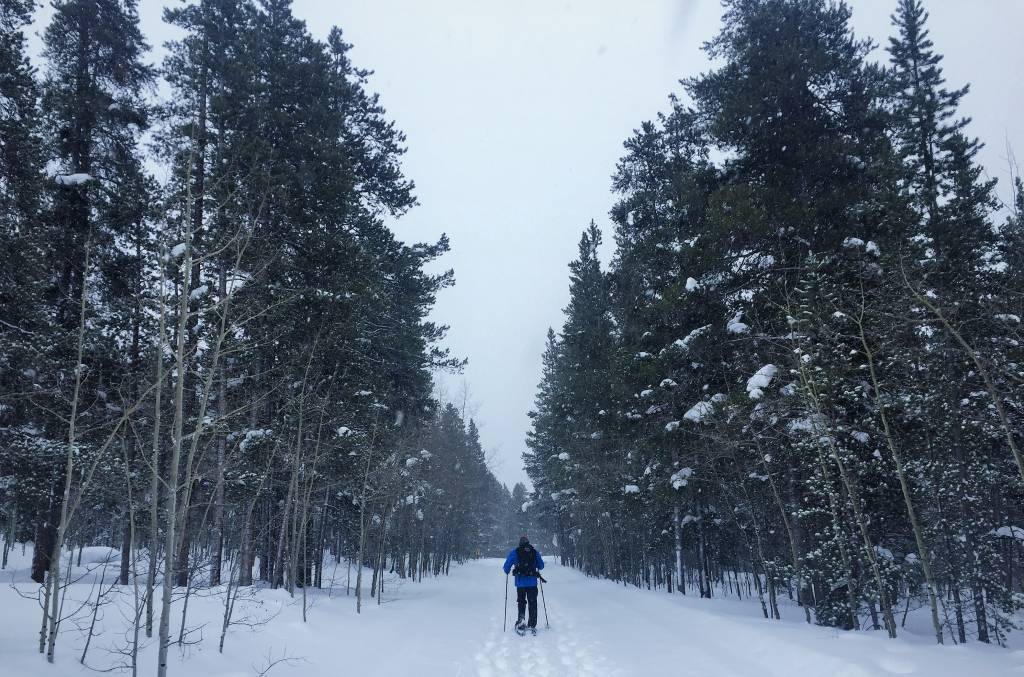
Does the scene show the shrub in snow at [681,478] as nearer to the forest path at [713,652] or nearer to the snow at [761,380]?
the forest path at [713,652]

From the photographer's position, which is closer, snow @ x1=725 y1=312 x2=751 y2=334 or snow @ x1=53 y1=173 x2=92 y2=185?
snow @ x1=725 y1=312 x2=751 y2=334

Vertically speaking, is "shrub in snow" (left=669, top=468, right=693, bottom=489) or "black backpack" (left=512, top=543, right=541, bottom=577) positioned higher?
"shrub in snow" (left=669, top=468, right=693, bottom=489)

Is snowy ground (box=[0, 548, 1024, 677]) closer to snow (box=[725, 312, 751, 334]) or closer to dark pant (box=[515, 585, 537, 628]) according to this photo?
dark pant (box=[515, 585, 537, 628])

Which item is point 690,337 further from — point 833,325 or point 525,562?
point 525,562

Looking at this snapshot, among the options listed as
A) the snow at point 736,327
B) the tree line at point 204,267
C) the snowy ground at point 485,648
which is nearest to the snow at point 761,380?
the snow at point 736,327

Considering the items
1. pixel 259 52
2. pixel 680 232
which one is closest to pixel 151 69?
pixel 259 52

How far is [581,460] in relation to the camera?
1160 inches

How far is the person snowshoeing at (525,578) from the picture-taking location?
11.9 meters

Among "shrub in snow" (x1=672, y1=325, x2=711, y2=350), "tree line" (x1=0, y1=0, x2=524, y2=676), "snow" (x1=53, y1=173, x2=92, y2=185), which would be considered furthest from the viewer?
"snow" (x1=53, y1=173, x2=92, y2=185)

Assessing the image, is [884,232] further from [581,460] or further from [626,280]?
[581,460]

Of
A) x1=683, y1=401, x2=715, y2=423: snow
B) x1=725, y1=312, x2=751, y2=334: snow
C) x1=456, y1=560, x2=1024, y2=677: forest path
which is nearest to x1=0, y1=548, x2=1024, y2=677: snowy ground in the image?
x1=456, y1=560, x2=1024, y2=677: forest path

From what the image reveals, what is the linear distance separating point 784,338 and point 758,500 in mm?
7497

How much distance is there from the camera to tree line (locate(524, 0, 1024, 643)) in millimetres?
9406

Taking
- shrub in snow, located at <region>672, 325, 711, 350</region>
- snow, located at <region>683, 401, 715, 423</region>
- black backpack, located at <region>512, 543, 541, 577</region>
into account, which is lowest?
black backpack, located at <region>512, 543, 541, 577</region>
